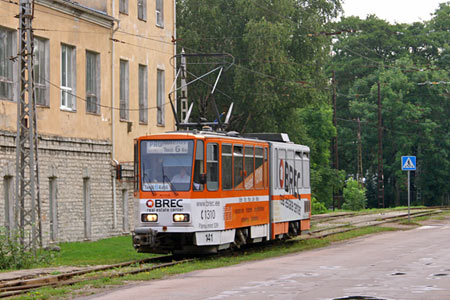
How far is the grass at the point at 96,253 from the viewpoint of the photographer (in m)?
22.8

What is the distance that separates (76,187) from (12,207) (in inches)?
170

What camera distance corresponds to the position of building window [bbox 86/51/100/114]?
109 feet

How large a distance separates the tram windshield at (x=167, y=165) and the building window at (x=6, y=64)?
666 centimetres

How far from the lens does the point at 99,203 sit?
109 feet

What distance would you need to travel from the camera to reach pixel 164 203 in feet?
73.8

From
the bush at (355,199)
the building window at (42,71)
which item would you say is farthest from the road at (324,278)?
the bush at (355,199)

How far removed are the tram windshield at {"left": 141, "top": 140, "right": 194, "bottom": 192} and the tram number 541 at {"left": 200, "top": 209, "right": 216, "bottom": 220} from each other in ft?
2.24

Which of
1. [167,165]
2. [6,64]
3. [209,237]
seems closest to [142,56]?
[6,64]

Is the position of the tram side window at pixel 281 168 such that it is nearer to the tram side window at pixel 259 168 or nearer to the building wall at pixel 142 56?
the tram side window at pixel 259 168

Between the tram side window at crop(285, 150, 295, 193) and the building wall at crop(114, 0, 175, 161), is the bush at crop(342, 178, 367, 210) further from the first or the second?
the tram side window at crop(285, 150, 295, 193)

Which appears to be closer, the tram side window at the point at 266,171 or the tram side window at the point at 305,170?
the tram side window at the point at 266,171

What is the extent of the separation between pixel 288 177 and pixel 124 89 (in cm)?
1018

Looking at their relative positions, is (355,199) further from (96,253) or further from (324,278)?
(324,278)

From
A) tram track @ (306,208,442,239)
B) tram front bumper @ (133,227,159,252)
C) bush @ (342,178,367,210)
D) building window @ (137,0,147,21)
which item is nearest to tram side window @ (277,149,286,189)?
tram track @ (306,208,442,239)
